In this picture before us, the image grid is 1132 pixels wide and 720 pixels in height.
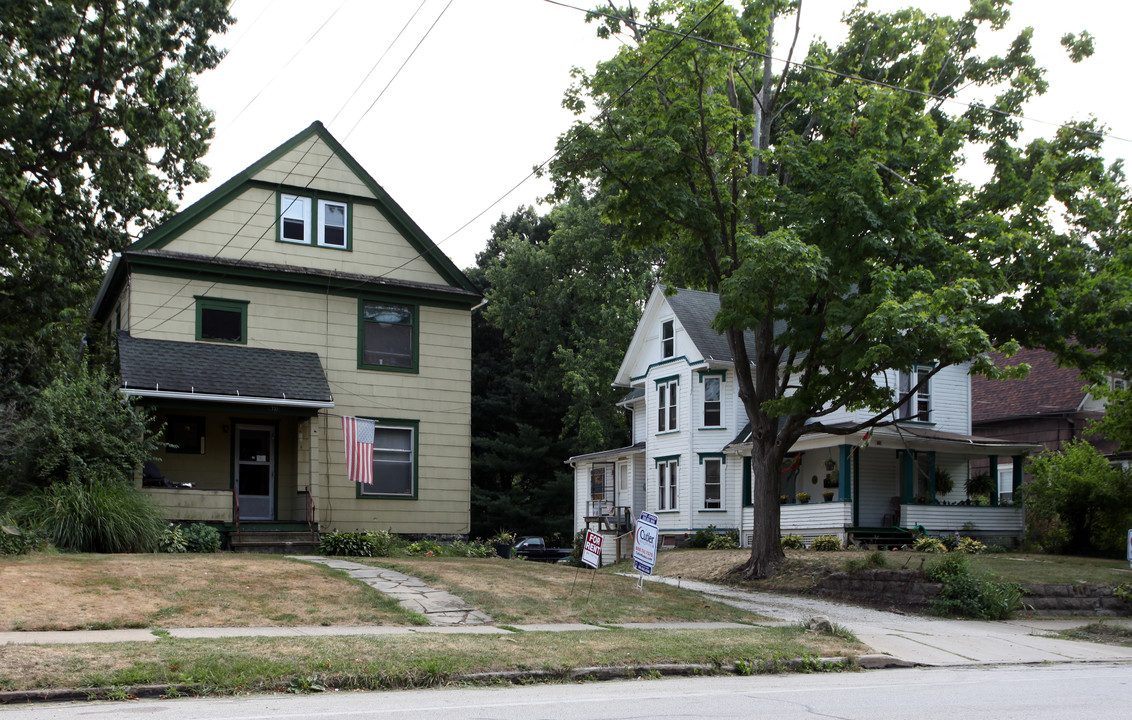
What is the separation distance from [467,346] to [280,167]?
594 cm

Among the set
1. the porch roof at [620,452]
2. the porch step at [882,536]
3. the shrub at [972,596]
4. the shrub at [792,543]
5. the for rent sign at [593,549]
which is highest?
the porch roof at [620,452]

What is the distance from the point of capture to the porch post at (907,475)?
2891 cm

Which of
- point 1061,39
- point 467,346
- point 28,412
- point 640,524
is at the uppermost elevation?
point 1061,39

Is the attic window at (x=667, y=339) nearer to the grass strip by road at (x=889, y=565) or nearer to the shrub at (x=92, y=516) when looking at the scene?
the grass strip by road at (x=889, y=565)

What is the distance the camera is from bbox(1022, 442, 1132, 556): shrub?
2572 centimetres

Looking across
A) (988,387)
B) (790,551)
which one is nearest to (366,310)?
(790,551)

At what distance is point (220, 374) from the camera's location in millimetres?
20109

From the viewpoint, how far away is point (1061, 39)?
799 inches

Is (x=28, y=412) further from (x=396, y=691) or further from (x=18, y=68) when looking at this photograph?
(x=396, y=691)

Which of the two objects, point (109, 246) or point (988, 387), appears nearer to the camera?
point (109, 246)

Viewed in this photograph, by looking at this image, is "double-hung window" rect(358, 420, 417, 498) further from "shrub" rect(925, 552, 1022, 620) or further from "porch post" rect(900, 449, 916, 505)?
"porch post" rect(900, 449, 916, 505)

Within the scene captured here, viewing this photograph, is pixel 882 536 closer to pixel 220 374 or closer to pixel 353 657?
pixel 220 374

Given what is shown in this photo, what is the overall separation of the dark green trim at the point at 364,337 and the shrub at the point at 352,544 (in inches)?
166

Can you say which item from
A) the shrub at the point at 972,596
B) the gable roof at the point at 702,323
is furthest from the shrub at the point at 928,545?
the gable roof at the point at 702,323
